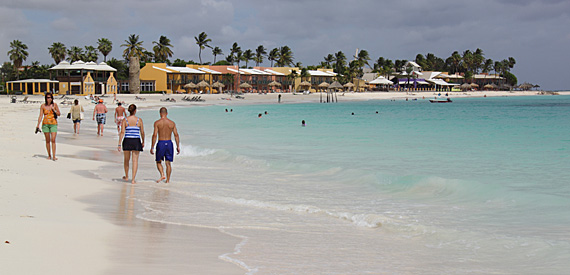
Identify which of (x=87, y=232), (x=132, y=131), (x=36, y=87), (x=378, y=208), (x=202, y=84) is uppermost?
(x=202, y=84)

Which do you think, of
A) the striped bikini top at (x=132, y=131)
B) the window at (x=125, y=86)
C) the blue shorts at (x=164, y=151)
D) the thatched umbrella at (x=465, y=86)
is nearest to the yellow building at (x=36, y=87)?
the window at (x=125, y=86)

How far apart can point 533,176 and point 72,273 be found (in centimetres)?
1185

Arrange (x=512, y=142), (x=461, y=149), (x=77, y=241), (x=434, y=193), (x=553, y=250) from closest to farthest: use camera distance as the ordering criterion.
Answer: (x=77, y=241) → (x=553, y=250) → (x=434, y=193) → (x=461, y=149) → (x=512, y=142)

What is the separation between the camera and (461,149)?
20328 mm

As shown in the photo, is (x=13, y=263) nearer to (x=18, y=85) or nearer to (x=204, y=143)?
(x=204, y=143)

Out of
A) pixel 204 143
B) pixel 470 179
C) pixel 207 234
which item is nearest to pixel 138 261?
pixel 207 234

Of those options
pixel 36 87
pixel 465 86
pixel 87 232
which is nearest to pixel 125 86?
pixel 36 87

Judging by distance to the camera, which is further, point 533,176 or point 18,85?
point 18,85

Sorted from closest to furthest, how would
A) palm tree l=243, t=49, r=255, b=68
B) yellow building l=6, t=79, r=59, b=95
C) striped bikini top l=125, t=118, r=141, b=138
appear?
striped bikini top l=125, t=118, r=141, b=138 → yellow building l=6, t=79, r=59, b=95 → palm tree l=243, t=49, r=255, b=68

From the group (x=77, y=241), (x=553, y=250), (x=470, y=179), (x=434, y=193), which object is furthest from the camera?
(x=470, y=179)

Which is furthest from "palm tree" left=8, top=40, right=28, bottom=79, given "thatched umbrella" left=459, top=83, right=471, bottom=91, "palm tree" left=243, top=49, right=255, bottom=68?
"thatched umbrella" left=459, top=83, right=471, bottom=91

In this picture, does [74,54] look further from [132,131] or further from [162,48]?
[132,131]

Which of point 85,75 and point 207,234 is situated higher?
point 85,75

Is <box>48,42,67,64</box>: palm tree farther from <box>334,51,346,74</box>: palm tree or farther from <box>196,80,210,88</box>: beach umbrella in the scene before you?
<box>334,51,346,74</box>: palm tree
